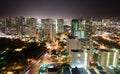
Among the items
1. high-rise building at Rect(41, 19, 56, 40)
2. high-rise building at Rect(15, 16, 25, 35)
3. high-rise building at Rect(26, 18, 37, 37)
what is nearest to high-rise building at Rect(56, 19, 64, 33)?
high-rise building at Rect(41, 19, 56, 40)

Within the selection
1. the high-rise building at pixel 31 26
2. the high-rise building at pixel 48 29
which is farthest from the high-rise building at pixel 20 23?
the high-rise building at pixel 48 29

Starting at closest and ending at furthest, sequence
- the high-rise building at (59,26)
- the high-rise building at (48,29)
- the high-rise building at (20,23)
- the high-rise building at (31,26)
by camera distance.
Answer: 1. the high-rise building at (48,29)
2. the high-rise building at (31,26)
3. the high-rise building at (20,23)
4. the high-rise building at (59,26)

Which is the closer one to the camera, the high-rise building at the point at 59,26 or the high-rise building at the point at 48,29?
the high-rise building at the point at 48,29

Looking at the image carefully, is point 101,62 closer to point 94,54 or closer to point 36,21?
point 94,54

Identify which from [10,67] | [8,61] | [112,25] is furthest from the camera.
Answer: [112,25]

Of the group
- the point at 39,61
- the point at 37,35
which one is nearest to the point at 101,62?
the point at 39,61

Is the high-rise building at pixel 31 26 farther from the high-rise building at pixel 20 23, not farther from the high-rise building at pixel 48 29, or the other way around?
the high-rise building at pixel 48 29

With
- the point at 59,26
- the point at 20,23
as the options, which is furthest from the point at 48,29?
the point at 20,23

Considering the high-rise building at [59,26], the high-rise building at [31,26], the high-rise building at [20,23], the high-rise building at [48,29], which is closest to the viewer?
the high-rise building at [48,29]

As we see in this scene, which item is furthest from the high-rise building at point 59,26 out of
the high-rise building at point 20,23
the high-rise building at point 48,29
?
the high-rise building at point 20,23

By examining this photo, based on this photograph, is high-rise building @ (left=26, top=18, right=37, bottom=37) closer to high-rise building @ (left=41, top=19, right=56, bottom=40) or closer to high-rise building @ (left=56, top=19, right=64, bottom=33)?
high-rise building @ (left=41, top=19, right=56, bottom=40)

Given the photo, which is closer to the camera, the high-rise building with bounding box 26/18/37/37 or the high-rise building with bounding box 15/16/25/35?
the high-rise building with bounding box 26/18/37/37
